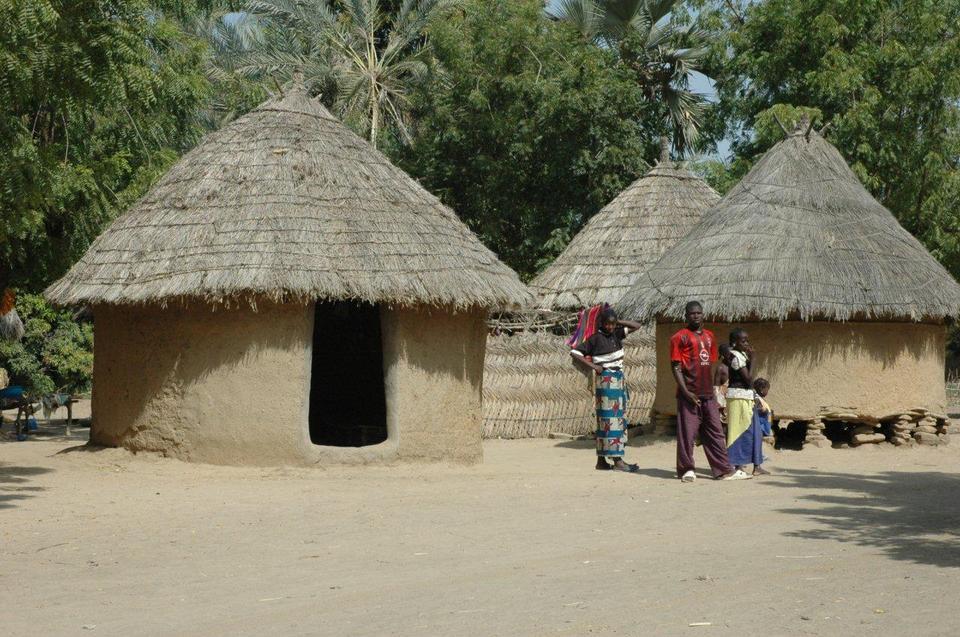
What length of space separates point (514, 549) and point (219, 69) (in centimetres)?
2682

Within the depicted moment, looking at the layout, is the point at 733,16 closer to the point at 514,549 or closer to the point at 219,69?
the point at 219,69

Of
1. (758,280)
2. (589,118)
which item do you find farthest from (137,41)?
(589,118)

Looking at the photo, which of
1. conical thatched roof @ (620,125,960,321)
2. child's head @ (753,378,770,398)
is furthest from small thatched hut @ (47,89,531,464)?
conical thatched roof @ (620,125,960,321)

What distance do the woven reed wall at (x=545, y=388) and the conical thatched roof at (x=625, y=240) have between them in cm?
170

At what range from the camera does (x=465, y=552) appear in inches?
281

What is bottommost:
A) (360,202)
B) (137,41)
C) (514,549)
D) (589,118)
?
(514,549)

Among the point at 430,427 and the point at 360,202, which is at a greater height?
the point at 360,202

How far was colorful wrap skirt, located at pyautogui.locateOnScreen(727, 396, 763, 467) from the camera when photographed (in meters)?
10.8

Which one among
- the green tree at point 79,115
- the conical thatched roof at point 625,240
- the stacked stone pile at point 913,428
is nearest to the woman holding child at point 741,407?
the stacked stone pile at point 913,428

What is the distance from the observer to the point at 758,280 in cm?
1387

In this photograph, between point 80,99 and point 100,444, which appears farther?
point 100,444

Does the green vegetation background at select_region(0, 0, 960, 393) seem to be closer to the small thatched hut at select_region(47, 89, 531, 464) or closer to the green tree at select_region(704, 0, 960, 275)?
the green tree at select_region(704, 0, 960, 275)

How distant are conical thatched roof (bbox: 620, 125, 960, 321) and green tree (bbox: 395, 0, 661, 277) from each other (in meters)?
8.35

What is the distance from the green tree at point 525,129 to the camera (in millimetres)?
23766
